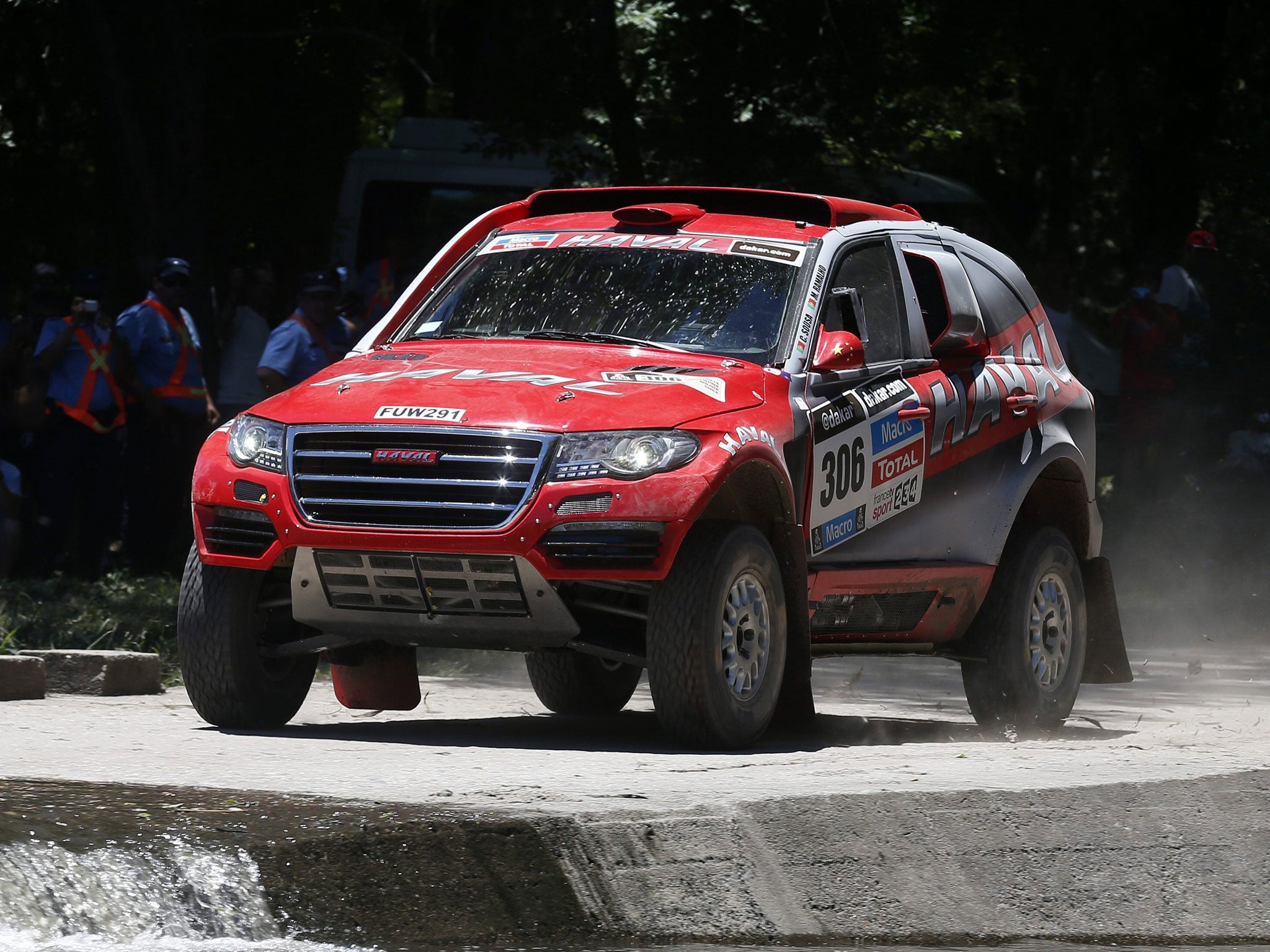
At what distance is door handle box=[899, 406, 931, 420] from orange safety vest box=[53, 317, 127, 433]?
688 cm

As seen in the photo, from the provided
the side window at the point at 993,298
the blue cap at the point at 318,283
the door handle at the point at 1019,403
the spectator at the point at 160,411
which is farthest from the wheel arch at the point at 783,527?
the blue cap at the point at 318,283

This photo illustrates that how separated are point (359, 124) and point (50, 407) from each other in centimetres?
1188

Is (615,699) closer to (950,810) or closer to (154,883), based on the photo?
(950,810)

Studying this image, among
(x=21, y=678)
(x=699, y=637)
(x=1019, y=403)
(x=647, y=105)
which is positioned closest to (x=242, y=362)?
(x=647, y=105)

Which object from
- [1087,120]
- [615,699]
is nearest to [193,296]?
[615,699]

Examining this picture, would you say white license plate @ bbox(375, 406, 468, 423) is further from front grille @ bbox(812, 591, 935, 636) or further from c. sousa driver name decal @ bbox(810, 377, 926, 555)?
front grille @ bbox(812, 591, 935, 636)

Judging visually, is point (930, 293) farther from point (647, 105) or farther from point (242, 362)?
point (647, 105)

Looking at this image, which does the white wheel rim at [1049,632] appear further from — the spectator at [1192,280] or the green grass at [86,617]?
the spectator at [1192,280]

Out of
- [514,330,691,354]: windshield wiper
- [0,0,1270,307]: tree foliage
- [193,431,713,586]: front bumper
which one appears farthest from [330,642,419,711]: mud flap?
[0,0,1270,307]: tree foliage

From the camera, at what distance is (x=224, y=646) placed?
23.7 ft

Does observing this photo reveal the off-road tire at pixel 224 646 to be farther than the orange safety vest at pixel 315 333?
No

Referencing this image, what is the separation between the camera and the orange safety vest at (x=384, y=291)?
54.5 ft

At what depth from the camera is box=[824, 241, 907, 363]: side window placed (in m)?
8.04

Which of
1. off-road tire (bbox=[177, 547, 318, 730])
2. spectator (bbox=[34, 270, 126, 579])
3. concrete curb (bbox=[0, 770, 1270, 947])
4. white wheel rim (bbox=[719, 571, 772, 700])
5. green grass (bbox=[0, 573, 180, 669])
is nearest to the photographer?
concrete curb (bbox=[0, 770, 1270, 947])
